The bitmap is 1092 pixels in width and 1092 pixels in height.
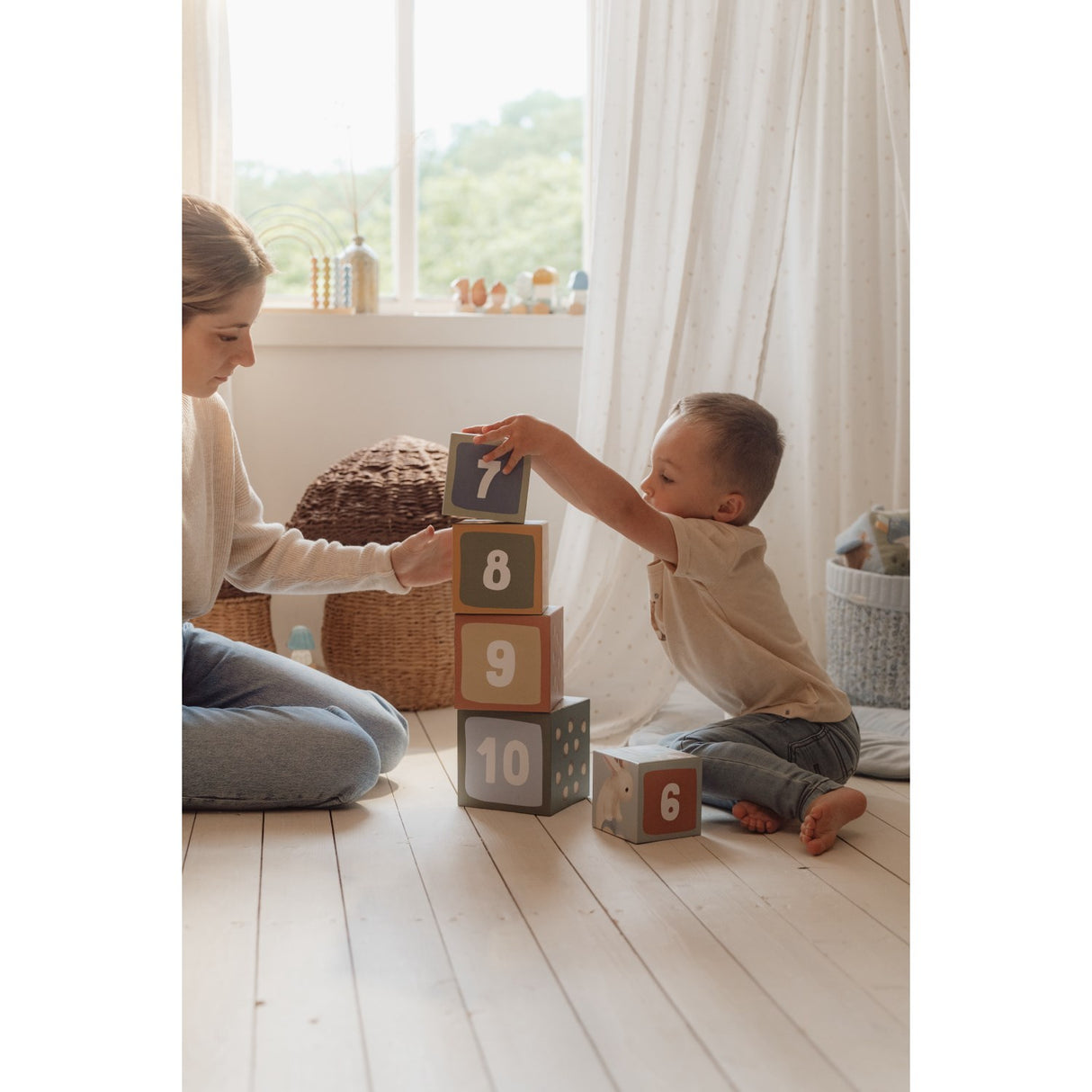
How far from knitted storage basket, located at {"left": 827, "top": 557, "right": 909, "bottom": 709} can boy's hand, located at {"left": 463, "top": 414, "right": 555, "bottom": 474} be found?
0.90m

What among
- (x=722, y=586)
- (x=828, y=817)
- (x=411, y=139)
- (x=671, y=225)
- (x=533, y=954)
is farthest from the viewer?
(x=411, y=139)

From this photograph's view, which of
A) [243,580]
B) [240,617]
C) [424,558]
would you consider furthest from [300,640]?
[424,558]

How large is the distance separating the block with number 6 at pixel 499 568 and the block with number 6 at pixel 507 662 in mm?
19

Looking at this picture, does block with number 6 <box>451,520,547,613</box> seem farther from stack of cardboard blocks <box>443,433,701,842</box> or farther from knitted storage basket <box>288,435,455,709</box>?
knitted storage basket <box>288,435,455,709</box>

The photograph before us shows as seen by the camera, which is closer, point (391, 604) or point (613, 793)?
point (613, 793)

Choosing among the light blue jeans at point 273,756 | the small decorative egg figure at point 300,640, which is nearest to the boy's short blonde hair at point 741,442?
the light blue jeans at point 273,756

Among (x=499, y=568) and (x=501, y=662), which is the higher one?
(x=499, y=568)

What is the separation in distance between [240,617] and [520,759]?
1.08 metres

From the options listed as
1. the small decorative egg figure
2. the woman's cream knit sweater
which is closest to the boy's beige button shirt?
the woman's cream knit sweater

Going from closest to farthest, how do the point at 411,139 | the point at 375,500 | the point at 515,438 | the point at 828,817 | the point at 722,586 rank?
the point at 828,817, the point at 515,438, the point at 722,586, the point at 375,500, the point at 411,139

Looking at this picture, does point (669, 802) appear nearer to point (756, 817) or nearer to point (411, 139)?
point (756, 817)

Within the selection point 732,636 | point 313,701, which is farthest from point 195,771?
point 732,636

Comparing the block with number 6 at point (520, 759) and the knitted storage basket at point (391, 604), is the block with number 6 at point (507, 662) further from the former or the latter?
the knitted storage basket at point (391, 604)

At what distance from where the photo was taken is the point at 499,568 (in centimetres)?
182
